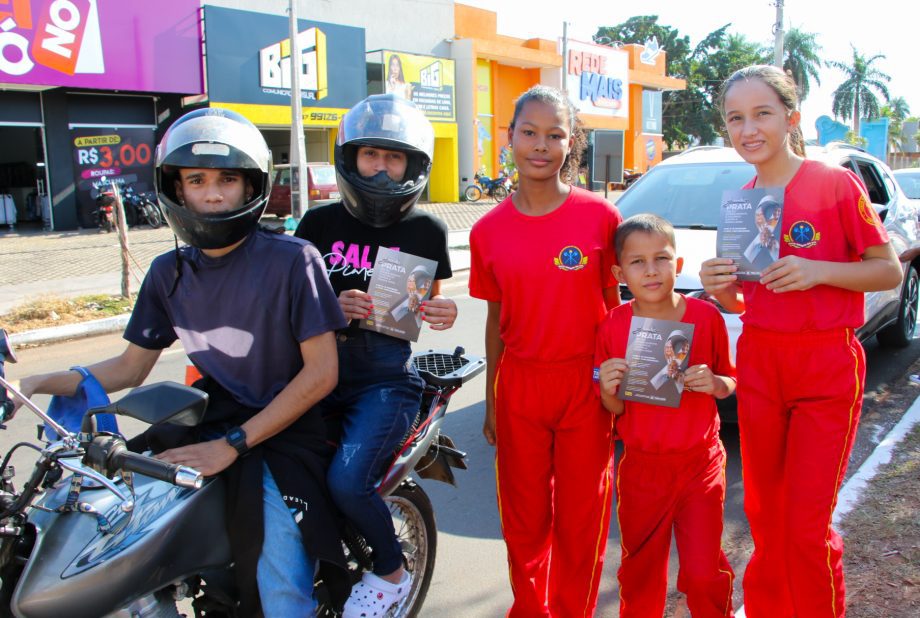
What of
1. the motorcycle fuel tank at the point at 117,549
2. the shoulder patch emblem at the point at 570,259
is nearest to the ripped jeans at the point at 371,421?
the motorcycle fuel tank at the point at 117,549

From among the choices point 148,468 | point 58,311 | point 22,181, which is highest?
point 22,181

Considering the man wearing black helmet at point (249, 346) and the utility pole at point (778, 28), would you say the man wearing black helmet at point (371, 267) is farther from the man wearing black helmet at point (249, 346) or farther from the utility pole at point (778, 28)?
the utility pole at point (778, 28)

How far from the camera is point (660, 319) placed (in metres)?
2.83

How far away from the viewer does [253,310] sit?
242 centimetres

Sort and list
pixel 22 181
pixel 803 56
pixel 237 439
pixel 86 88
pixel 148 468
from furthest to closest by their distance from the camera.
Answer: pixel 803 56, pixel 22 181, pixel 86 88, pixel 237 439, pixel 148 468

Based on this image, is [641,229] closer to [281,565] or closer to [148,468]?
[281,565]

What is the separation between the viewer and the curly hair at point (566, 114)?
113 inches

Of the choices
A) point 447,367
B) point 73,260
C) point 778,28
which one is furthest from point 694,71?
point 447,367

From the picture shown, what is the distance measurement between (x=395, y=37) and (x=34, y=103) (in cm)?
1488

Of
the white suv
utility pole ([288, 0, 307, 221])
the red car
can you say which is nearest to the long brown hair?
the white suv

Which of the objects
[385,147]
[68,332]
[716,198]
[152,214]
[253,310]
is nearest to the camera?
[253,310]

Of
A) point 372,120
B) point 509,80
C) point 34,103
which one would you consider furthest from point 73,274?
point 509,80

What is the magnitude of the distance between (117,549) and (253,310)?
31.3 inches

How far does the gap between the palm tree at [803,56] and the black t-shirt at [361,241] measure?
64572mm
